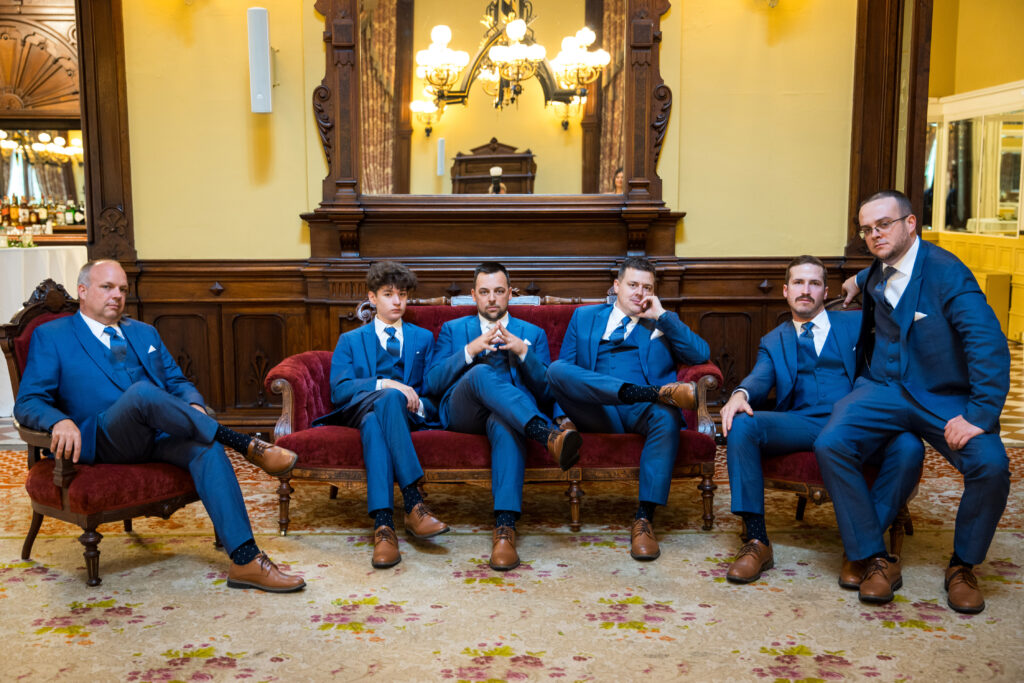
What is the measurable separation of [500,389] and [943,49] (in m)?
10.3

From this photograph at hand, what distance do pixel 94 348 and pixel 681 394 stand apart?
7.31 feet

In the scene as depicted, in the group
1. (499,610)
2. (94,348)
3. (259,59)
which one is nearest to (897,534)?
(499,610)

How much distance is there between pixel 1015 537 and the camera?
3.77 meters

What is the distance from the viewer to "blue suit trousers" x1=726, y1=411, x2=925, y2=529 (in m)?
3.27

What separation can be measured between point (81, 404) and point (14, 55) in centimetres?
814

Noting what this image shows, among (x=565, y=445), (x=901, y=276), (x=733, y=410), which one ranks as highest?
(x=901, y=276)

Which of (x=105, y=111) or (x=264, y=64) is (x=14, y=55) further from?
(x=264, y=64)

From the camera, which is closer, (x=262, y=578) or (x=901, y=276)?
(x=262, y=578)

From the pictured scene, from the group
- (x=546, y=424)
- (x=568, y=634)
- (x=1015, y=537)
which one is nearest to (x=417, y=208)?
(x=546, y=424)

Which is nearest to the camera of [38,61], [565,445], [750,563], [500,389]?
[750,563]

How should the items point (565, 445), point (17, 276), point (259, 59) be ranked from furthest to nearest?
point (17, 276)
point (259, 59)
point (565, 445)

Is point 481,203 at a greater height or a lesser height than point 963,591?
greater

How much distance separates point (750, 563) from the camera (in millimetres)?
3311

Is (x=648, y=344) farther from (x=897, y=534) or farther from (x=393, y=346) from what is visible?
(x=897, y=534)
